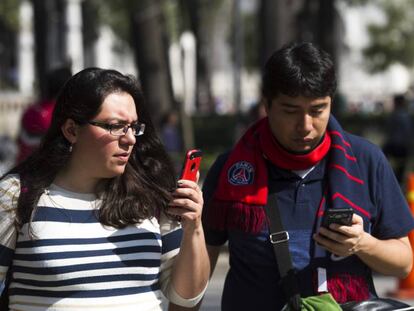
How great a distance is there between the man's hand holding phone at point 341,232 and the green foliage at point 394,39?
69338mm

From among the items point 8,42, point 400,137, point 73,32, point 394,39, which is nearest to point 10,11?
point 8,42

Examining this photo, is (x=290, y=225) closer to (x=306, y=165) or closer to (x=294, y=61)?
(x=306, y=165)

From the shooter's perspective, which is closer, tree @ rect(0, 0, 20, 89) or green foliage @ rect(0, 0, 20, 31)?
green foliage @ rect(0, 0, 20, 31)

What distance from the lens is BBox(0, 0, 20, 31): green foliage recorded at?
45625 mm

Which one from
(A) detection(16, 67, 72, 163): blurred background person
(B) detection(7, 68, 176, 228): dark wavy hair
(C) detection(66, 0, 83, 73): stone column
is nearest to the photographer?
(B) detection(7, 68, 176, 228): dark wavy hair

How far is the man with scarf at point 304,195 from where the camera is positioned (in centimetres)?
380

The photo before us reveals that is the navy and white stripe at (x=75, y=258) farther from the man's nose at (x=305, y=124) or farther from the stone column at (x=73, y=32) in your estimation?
the stone column at (x=73, y=32)

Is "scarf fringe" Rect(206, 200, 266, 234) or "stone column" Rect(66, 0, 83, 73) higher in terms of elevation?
"scarf fringe" Rect(206, 200, 266, 234)

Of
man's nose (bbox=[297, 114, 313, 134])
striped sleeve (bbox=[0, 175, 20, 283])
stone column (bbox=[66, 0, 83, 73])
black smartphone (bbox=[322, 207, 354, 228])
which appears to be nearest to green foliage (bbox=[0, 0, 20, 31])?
stone column (bbox=[66, 0, 83, 73])

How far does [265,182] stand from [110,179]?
57 centimetres

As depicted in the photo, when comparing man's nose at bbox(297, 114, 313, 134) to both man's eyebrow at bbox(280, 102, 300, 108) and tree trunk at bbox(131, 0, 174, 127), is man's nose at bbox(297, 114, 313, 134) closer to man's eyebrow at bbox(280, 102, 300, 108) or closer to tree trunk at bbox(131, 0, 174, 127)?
man's eyebrow at bbox(280, 102, 300, 108)

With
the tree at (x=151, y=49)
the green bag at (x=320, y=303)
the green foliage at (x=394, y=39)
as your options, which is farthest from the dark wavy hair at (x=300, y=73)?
the green foliage at (x=394, y=39)

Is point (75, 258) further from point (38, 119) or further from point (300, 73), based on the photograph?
point (38, 119)

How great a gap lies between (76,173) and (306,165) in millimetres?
794
